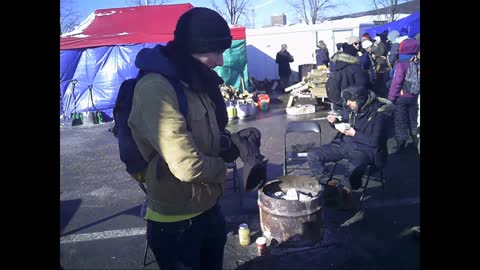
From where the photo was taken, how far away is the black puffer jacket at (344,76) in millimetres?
7406

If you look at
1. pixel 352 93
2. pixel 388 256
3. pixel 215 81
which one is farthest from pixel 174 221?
pixel 352 93

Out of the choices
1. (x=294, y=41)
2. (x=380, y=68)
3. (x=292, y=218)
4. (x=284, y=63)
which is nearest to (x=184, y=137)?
(x=292, y=218)

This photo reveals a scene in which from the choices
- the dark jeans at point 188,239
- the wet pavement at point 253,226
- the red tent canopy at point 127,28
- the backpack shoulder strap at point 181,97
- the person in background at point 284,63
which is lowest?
the wet pavement at point 253,226

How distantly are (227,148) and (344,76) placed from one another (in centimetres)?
579

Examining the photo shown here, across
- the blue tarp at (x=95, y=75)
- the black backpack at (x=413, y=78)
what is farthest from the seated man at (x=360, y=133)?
→ the blue tarp at (x=95, y=75)

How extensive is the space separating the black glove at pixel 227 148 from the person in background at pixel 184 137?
0.8 inches

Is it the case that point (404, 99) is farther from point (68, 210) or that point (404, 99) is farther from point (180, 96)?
point (180, 96)

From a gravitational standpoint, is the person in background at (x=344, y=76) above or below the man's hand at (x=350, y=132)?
above

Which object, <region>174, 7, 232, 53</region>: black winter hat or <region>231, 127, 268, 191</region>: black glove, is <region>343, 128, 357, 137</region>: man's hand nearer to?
<region>231, 127, 268, 191</region>: black glove

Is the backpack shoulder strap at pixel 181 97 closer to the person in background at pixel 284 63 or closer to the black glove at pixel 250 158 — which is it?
the black glove at pixel 250 158

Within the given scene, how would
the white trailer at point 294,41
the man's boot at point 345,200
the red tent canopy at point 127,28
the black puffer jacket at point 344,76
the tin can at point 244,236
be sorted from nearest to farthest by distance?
the tin can at point 244,236 → the man's boot at point 345,200 → the black puffer jacket at point 344,76 → the red tent canopy at point 127,28 → the white trailer at point 294,41

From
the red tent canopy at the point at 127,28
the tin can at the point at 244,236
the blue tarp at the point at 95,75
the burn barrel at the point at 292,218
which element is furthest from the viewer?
the blue tarp at the point at 95,75

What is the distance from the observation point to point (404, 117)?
721 centimetres

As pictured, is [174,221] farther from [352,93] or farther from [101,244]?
[352,93]
